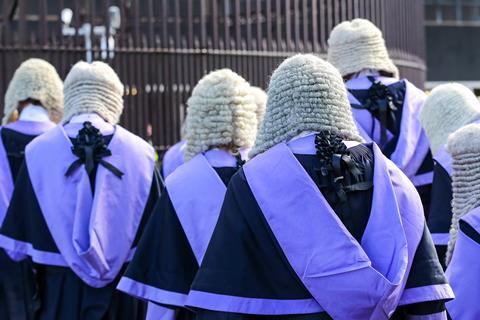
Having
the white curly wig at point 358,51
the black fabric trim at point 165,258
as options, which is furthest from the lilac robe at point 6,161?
the black fabric trim at point 165,258

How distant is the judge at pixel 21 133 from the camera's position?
7066 millimetres

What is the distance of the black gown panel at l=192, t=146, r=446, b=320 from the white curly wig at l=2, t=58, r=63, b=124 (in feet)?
13.2

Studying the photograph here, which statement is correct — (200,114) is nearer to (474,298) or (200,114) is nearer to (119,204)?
(119,204)

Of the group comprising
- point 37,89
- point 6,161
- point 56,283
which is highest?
point 37,89

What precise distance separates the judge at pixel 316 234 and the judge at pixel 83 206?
236 cm

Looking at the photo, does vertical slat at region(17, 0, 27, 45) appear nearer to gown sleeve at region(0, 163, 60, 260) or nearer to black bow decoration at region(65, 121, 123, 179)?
gown sleeve at region(0, 163, 60, 260)

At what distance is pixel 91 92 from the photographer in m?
6.33

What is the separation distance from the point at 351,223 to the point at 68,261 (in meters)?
A: 2.69

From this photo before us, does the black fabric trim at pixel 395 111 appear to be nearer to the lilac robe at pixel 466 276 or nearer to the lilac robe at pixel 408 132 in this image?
the lilac robe at pixel 408 132

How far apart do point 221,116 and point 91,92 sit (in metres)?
1.42

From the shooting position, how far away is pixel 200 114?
526 cm

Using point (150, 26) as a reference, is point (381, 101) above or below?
below

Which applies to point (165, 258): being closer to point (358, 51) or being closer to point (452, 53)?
point (358, 51)

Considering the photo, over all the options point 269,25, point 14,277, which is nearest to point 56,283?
point 14,277
